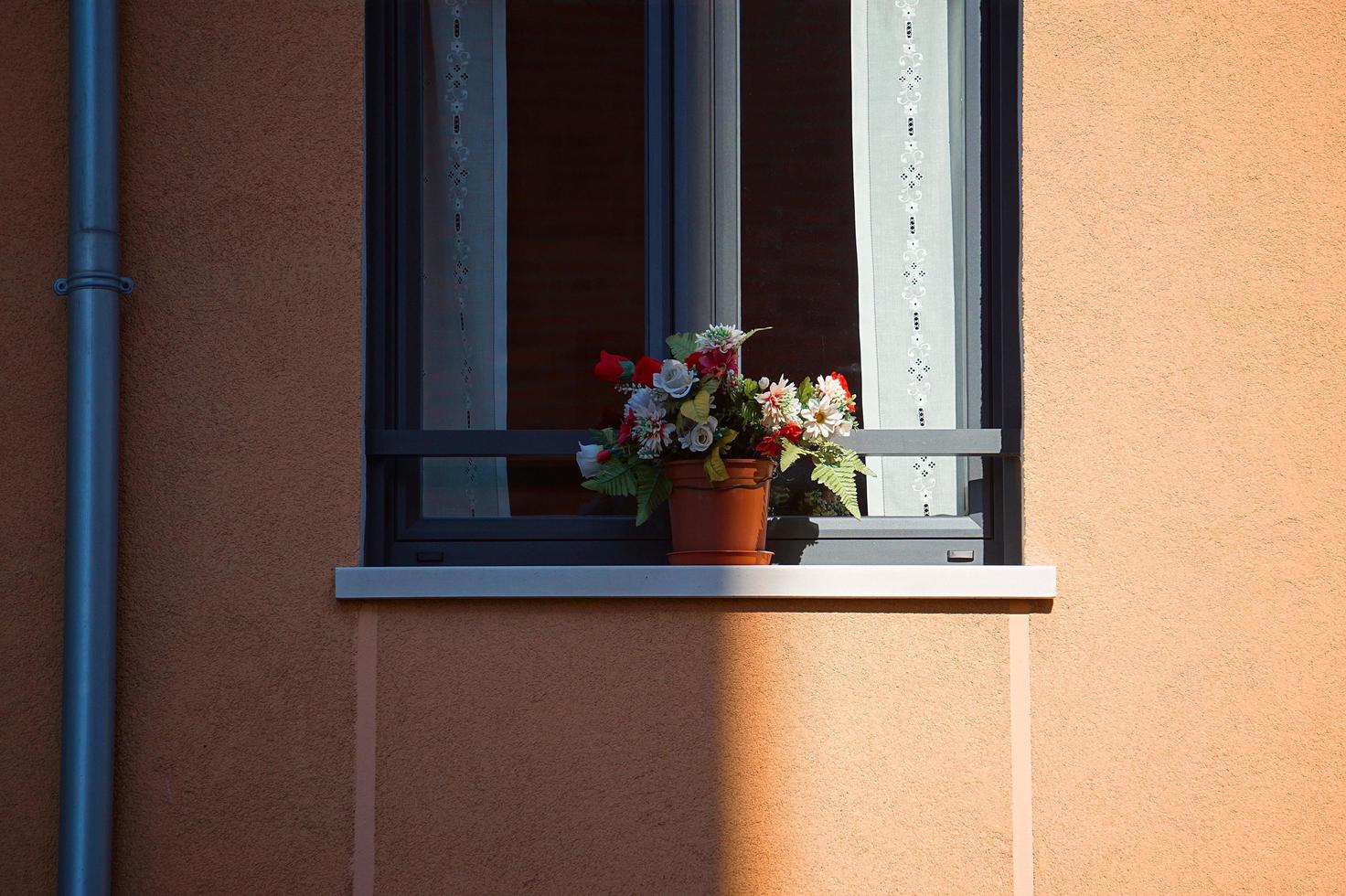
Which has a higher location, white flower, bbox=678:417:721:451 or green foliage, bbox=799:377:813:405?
green foliage, bbox=799:377:813:405

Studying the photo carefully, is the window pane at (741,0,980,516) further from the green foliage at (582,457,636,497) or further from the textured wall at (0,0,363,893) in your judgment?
the textured wall at (0,0,363,893)

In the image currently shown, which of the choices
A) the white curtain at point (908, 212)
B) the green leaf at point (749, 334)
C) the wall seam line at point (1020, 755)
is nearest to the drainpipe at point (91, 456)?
the green leaf at point (749, 334)

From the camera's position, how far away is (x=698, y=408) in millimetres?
2658

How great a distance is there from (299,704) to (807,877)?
120 cm

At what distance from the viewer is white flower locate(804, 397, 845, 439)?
2754 mm

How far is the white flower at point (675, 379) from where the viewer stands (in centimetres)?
268

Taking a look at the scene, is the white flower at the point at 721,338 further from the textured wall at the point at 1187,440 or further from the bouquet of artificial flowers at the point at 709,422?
the textured wall at the point at 1187,440

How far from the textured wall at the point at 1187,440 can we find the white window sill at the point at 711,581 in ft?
0.51

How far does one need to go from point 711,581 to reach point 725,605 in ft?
0.25

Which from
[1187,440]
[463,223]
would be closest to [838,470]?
[1187,440]

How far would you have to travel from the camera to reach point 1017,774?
2713 millimetres

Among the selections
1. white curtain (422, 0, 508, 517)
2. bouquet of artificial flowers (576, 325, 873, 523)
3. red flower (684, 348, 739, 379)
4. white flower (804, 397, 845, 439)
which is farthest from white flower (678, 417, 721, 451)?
white curtain (422, 0, 508, 517)

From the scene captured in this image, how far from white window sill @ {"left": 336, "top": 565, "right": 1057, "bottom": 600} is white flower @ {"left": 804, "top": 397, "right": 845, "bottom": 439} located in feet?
1.00

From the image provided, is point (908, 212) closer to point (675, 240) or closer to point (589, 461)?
point (675, 240)
